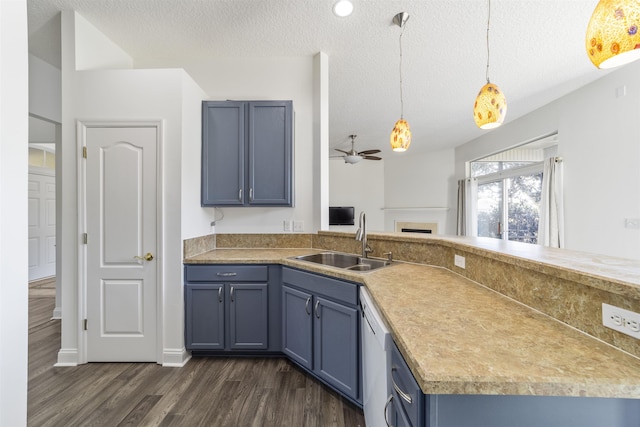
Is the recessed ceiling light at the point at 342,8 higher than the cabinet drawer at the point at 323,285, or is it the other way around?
the recessed ceiling light at the point at 342,8

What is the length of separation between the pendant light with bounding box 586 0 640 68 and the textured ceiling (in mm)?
1482

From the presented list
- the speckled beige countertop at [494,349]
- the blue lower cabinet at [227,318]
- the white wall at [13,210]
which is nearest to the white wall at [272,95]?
the blue lower cabinet at [227,318]

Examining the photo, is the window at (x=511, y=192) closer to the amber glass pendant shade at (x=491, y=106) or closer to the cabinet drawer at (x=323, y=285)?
the amber glass pendant shade at (x=491, y=106)

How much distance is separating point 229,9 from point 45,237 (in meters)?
5.98

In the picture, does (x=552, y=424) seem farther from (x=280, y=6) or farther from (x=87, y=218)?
(x=87, y=218)

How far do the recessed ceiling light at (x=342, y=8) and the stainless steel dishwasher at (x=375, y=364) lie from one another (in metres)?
2.13

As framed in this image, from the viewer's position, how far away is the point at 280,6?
215cm

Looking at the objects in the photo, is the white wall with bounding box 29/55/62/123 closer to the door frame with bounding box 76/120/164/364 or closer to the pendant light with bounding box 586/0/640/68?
the door frame with bounding box 76/120/164/364

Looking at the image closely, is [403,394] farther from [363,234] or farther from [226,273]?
[226,273]

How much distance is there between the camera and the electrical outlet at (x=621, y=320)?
75 centimetres

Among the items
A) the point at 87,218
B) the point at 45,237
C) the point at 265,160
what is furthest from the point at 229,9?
the point at 45,237

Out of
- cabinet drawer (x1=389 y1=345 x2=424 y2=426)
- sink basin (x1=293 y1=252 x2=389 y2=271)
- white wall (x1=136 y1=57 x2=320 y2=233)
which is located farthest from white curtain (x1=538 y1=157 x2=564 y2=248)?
cabinet drawer (x1=389 y1=345 x2=424 y2=426)

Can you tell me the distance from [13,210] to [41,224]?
6.05 metres

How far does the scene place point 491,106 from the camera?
5.46 feet
